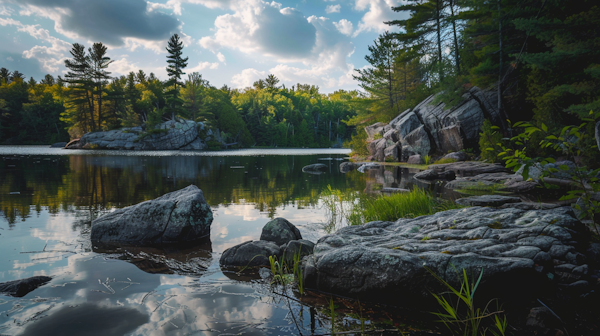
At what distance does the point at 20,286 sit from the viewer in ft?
14.8

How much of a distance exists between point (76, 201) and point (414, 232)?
1172 centimetres

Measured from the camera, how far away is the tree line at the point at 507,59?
49.0 feet

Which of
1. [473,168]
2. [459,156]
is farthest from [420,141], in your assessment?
[473,168]

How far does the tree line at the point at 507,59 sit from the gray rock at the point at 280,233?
20.8 ft

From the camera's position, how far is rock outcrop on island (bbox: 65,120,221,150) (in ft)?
197

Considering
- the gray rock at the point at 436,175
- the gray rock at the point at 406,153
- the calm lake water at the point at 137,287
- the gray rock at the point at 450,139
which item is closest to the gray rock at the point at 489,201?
the calm lake water at the point at 137,287

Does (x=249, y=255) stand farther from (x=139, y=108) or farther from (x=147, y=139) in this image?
(x=139, y=108)

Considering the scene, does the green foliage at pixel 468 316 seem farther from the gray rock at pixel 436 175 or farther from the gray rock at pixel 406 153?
the gray rock at pixel 406 153

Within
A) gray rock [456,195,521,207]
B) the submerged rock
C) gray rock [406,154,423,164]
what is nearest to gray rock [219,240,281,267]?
the submerged rock

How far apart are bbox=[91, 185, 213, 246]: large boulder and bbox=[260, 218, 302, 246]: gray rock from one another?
1.67 m

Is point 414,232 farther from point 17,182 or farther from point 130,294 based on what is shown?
point 17,182

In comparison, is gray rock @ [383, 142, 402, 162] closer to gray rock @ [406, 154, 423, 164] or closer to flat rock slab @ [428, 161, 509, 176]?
gray rock @ [406, 154, 423, 164]

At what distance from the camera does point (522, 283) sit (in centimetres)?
384

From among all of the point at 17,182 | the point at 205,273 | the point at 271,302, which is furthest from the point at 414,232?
the point at 17,182
